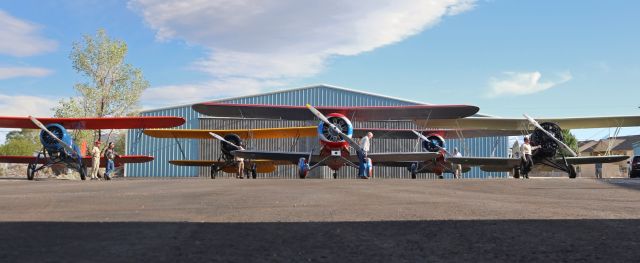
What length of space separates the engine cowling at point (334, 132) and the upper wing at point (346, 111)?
1.33 metres

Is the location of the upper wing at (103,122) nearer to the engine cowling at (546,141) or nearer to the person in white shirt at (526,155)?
the person in white shirt at (526,155)

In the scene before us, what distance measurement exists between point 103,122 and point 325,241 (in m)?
21.8

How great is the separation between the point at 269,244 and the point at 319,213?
190cm

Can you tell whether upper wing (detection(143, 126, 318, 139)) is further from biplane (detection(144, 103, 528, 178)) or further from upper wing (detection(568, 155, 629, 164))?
upper wing (detection(568, 155, 629, 164))

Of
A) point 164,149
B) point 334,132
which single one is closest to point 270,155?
point 334,132

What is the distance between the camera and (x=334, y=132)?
64.8ft

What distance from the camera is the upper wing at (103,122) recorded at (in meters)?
22.2

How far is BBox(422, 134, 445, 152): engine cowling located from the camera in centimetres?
2783

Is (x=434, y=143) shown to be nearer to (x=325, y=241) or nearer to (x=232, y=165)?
(x=232, y=165)

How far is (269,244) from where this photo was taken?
3326 millimetres

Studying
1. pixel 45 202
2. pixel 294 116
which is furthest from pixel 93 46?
pixel 45 202

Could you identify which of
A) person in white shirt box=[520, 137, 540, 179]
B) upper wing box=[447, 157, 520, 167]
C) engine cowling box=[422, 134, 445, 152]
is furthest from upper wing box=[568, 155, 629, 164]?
engine cowling box=[422, 134, 445, 152]

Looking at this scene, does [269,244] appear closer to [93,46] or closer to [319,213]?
[319,213]

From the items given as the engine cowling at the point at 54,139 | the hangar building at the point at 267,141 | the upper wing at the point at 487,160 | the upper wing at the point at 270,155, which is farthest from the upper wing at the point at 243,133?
the hangar building at the point at 267,141
